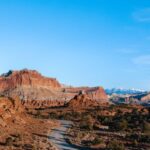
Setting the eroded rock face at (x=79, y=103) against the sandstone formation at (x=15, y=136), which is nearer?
the sandstone formation at (x=15, y=136)

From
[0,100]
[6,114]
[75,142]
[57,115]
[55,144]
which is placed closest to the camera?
[55,144]

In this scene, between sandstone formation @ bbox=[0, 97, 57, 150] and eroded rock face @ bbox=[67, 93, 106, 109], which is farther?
eroded rock face @ bbox=[67, 93, 106, 109]

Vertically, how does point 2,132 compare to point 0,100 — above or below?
below

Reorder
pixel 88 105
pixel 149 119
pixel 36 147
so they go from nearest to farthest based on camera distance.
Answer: pixel 36 147 < pixel 149 119 < pixel 88 105

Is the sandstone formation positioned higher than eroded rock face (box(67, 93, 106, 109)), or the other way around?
eroded rock face (box(67, 93, 106, 109))

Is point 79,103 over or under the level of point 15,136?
over

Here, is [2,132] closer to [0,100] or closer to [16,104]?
[0,100]


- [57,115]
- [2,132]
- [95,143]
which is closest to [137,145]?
[95,143]

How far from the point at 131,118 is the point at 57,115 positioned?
21.3m

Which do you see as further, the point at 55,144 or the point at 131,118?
the point at 131,118

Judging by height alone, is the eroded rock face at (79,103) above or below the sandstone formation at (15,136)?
above

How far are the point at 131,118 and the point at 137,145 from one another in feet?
122

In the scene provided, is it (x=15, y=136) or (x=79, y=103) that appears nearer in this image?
(x=15, y=136)

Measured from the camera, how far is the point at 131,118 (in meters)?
80.9
